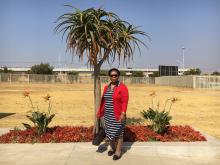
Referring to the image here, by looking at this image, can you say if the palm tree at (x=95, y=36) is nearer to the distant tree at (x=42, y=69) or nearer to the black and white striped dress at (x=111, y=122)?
the black and white striped dress at (x=111, y=122)

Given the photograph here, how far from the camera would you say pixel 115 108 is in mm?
7543

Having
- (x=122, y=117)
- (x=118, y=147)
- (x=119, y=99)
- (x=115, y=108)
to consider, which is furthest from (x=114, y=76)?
(x=118, y=147)

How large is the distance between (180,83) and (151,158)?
61388 millimetres

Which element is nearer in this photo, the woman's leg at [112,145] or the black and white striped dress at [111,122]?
the black and white striped dress at [111,122]

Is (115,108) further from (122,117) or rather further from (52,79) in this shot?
(52,79)

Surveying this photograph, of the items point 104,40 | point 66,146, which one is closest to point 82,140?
point 66,146

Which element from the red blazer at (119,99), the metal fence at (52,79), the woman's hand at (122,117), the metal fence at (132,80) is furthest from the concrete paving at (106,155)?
the metal fence at (52,79)

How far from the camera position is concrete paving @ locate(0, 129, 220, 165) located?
7368 millimetres

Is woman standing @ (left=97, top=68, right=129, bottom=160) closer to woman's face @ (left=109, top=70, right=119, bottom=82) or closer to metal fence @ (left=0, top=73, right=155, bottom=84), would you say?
woman's face @ (left=109, top=70, right=119, bottom=82)

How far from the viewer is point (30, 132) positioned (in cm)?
921

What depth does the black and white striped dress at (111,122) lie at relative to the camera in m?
7.58

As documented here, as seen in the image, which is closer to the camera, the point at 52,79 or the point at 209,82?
the point at 209,82

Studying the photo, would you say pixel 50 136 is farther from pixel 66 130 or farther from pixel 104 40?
pixel 104 40

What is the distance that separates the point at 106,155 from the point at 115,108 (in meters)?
0.92
